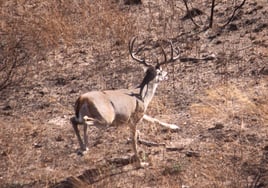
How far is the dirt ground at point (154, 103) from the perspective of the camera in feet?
25.2

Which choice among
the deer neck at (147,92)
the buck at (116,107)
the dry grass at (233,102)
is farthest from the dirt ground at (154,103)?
the deer neck at (147,92)

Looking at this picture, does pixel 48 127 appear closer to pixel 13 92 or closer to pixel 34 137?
pixel 34 137

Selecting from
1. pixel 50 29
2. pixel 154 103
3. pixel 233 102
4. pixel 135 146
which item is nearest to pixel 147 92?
pixel 135 146

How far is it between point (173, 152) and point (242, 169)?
3.19 ft

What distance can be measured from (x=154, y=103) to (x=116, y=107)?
204cm

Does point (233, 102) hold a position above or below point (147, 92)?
below

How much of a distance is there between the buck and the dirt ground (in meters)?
0.40

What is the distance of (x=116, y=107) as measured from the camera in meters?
7.50

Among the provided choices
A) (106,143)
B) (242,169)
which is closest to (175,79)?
(106,143)

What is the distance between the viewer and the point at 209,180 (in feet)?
24.1

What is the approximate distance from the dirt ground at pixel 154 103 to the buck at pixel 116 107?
1.33 feet

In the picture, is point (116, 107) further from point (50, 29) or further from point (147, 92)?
point (50, 29)

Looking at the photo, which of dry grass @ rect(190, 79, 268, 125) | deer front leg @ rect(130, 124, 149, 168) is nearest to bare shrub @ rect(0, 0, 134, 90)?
dry grass @ rect(190, 79, 268, 125)

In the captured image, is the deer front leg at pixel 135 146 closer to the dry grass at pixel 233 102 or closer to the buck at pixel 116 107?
the buck at pixel 116 107
